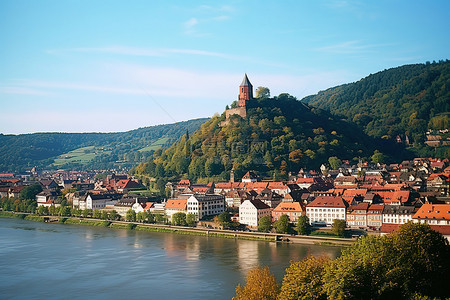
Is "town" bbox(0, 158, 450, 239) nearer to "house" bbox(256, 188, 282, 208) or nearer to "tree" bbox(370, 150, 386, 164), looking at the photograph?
"house" bbox(256, 188, 282, 208)

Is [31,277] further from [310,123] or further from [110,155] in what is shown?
[110,155]

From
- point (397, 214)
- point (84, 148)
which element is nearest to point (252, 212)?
point (397, 214)

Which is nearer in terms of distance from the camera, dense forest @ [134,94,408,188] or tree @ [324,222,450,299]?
tree @ [324,222,450,299]

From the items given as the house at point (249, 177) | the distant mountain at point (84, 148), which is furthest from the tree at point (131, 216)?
the distant mountain at point (84, 148)

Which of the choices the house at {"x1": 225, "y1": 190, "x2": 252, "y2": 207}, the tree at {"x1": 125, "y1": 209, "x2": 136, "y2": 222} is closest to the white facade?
the house at {"x1": 225, "y1": 190, "x2": 252, "y2": 207}

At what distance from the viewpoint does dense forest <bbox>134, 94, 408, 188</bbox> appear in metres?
67.4

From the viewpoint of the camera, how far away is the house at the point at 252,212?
42.8m

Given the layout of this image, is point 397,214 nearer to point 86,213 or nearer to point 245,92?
point 86,213

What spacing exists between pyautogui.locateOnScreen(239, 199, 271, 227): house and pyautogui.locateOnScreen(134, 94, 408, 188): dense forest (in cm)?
1920

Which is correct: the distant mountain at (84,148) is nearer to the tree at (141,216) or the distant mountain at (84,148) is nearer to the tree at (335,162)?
the tree at (335,162)

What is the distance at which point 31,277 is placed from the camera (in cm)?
2806

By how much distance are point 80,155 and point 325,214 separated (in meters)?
137

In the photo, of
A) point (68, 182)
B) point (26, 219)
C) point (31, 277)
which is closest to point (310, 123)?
point (68, 182)

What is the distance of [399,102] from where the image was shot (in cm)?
10431
